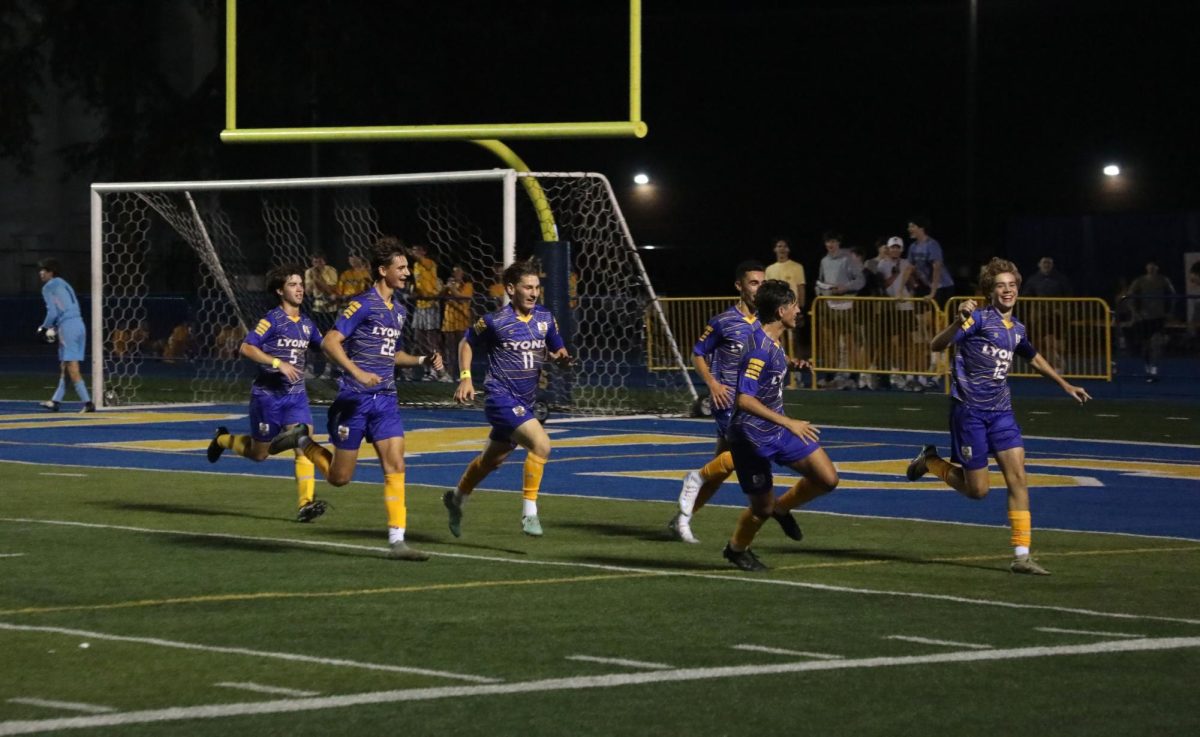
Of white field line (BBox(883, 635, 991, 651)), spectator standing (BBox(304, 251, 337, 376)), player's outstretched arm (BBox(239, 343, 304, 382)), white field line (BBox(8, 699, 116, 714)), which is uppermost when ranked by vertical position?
spectator standing (BBox(304, 251, 337, 376))

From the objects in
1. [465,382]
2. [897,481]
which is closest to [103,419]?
[897,481]

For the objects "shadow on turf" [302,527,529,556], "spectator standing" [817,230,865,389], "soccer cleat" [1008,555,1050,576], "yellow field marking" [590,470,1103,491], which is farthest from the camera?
"spectator standing" [817,230,865,389]

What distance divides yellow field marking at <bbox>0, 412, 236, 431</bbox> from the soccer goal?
731 millimetres

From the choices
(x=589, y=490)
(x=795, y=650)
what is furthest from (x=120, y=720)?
(x=589, y=490)

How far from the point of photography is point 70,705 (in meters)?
7.89

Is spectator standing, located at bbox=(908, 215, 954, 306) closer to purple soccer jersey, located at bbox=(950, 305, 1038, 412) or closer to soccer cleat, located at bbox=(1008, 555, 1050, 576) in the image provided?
purple soccer jersey, located at bbox=(950, 305, 1038, 412)

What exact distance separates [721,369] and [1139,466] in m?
6.07

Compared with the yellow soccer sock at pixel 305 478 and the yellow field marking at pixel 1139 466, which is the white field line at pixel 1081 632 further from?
the yellow field marking at pixel 1139 466

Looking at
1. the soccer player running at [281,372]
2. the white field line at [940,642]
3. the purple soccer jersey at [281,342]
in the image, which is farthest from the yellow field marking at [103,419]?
the white field line at [940,642]

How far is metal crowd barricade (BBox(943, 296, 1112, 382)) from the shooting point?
90.3 feet

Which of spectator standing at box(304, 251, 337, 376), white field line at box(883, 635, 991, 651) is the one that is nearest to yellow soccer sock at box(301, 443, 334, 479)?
white field line at box(883, 635, 991, 651)

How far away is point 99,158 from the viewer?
141 feet

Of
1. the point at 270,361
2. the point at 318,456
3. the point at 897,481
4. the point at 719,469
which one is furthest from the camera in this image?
the point at 897,481

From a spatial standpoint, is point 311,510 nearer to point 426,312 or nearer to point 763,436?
point 763,436
